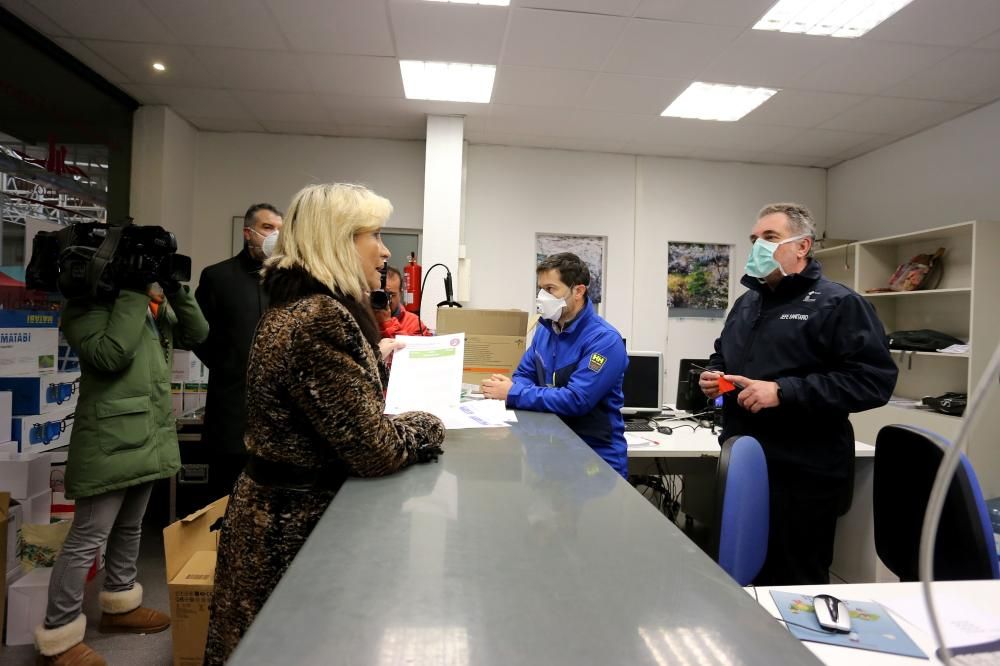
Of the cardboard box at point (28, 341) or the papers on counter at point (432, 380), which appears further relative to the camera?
the cardboard box at point (28, 341)

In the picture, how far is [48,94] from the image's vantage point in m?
3.15

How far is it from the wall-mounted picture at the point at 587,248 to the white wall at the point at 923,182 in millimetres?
2232

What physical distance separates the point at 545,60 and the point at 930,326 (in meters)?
3.40

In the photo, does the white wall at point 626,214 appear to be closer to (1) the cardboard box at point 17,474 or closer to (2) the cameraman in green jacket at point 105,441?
(2) the cameraman in green jacket at point 105,441

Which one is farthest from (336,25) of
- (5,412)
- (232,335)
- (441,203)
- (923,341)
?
(923,341)

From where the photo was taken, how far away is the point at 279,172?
4.79m

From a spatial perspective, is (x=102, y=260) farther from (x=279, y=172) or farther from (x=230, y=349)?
(x=279, y=172)

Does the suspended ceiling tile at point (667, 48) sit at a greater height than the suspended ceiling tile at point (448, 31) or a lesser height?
lesser

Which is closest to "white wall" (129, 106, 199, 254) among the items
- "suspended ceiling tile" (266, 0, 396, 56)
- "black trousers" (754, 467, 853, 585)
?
"suspended ceiling tile" (266, 0, 396, 56)

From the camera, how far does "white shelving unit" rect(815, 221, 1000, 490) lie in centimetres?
337

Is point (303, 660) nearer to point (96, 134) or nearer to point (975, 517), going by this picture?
point (975, 517)

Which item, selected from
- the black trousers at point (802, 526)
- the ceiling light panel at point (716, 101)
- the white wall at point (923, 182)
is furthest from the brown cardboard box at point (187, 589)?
the white wall at point (923, 182)

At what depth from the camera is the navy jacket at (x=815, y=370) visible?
1703 millimetres

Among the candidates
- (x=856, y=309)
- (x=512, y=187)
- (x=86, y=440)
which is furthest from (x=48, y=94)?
(x=856, y=309)
